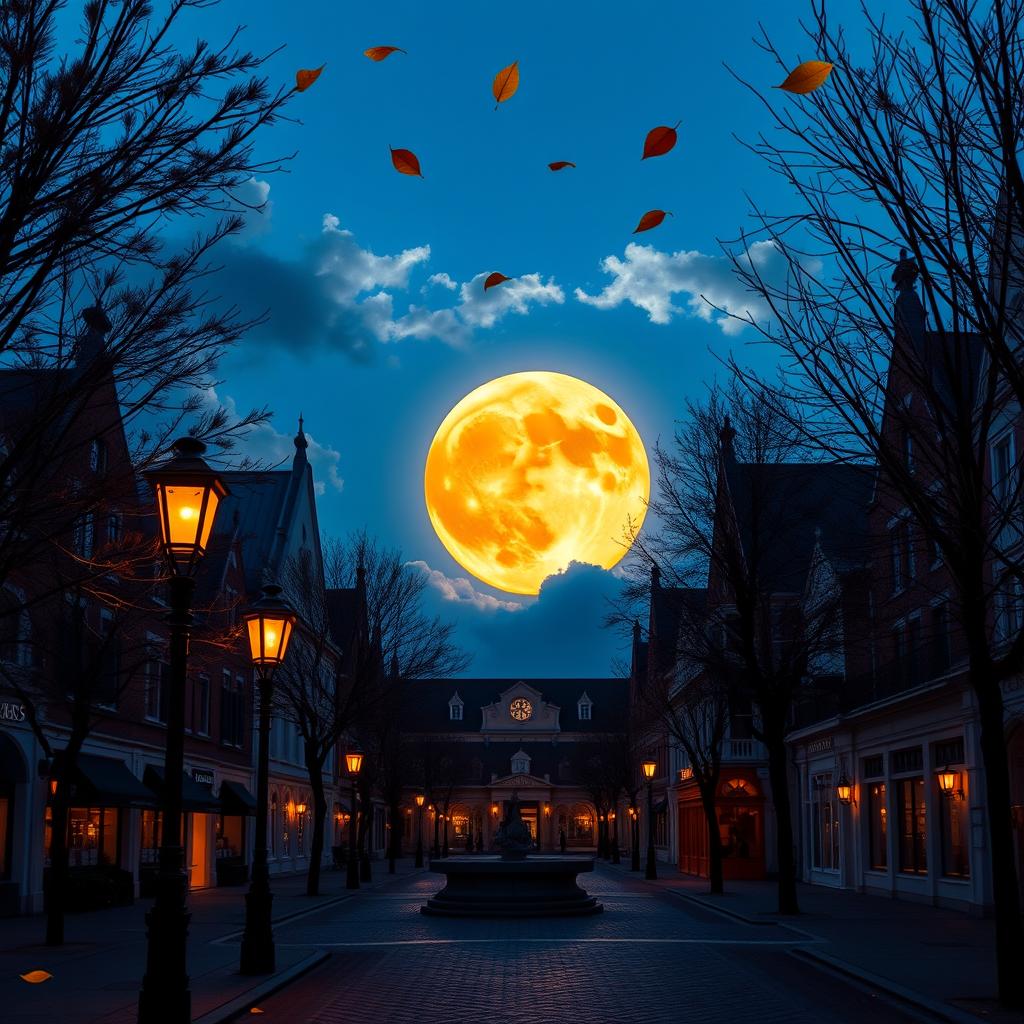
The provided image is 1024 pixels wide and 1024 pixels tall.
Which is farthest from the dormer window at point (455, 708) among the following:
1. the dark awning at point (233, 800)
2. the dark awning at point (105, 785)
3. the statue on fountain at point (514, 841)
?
the statue on fountain at point (514, 841)

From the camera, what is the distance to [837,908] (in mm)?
33156

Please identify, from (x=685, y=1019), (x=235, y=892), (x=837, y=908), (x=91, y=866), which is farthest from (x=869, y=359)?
(x=235, y=892)

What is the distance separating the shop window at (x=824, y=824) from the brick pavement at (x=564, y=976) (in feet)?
54.3

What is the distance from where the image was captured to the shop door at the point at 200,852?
151 feet

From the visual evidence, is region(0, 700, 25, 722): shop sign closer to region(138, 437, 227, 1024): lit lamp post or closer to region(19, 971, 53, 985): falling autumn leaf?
region(19, 971, 53, 985): falling autumn leaf

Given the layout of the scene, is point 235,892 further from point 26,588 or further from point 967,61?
point 967,61

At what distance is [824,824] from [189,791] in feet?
71.8

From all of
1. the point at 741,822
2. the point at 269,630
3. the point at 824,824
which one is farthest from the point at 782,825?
the point at 741,822

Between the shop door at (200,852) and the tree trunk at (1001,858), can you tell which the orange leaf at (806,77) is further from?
the shop door at (200,852)

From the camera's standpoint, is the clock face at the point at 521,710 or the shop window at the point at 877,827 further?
the clock face at the point at 521,710

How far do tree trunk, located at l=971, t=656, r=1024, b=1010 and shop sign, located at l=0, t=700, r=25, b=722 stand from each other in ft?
72.9

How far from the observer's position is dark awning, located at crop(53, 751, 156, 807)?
33.1 m

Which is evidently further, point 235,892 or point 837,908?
point 235,892

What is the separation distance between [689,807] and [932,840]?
3040 centimetres
